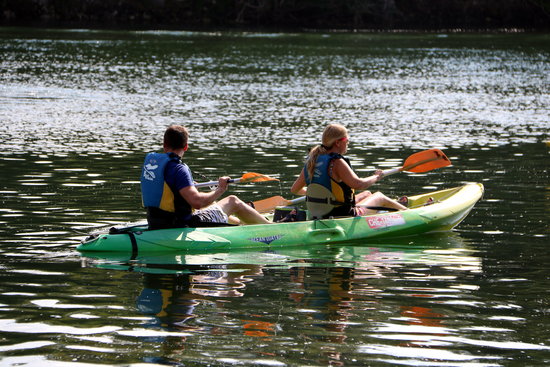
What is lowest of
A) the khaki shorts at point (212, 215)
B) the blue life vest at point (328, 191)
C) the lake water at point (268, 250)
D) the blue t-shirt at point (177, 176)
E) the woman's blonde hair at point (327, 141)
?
the lake water at point (268, 250)

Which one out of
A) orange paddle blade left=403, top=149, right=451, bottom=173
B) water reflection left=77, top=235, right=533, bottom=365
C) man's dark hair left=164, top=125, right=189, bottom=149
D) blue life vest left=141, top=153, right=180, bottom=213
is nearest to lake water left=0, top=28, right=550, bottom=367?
water reflection left=77, top=235, right=533, bottom=365

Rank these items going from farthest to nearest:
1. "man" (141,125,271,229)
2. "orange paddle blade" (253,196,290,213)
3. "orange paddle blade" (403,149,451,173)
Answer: "orange paddle blade" (403,149,451,173)
"orange paddle blade" (253,196,290,213)
"man" (141,125,271,229)

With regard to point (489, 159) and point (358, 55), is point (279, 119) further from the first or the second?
point (358, 55)

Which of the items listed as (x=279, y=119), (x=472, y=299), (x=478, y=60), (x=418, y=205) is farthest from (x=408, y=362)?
(x=478, y=60)

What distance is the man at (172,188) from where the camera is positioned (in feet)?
32.9

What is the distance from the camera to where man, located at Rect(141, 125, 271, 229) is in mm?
10016

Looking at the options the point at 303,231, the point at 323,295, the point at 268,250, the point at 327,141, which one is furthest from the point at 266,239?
the point at 323,295

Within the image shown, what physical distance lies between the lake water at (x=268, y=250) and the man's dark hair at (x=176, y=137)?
44.0 inches

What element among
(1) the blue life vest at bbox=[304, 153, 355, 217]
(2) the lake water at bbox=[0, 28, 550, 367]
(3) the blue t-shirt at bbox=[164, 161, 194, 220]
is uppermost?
(3) the blue t-shirt at bbox=[164, 161, 194, 220]

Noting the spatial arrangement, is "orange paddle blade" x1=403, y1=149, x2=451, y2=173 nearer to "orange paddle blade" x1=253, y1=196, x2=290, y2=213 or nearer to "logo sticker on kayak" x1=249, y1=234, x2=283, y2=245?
"orange paddle blade" x1=253, y1=196, x2=290, y2=213

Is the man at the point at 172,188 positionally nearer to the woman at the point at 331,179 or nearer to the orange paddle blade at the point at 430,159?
the woman at the point at 331,179

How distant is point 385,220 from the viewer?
11688mm

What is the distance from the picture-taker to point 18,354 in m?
6.95

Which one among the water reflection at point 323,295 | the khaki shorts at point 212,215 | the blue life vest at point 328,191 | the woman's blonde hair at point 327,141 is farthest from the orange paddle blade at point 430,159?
the khaki shorts at point 212,215
